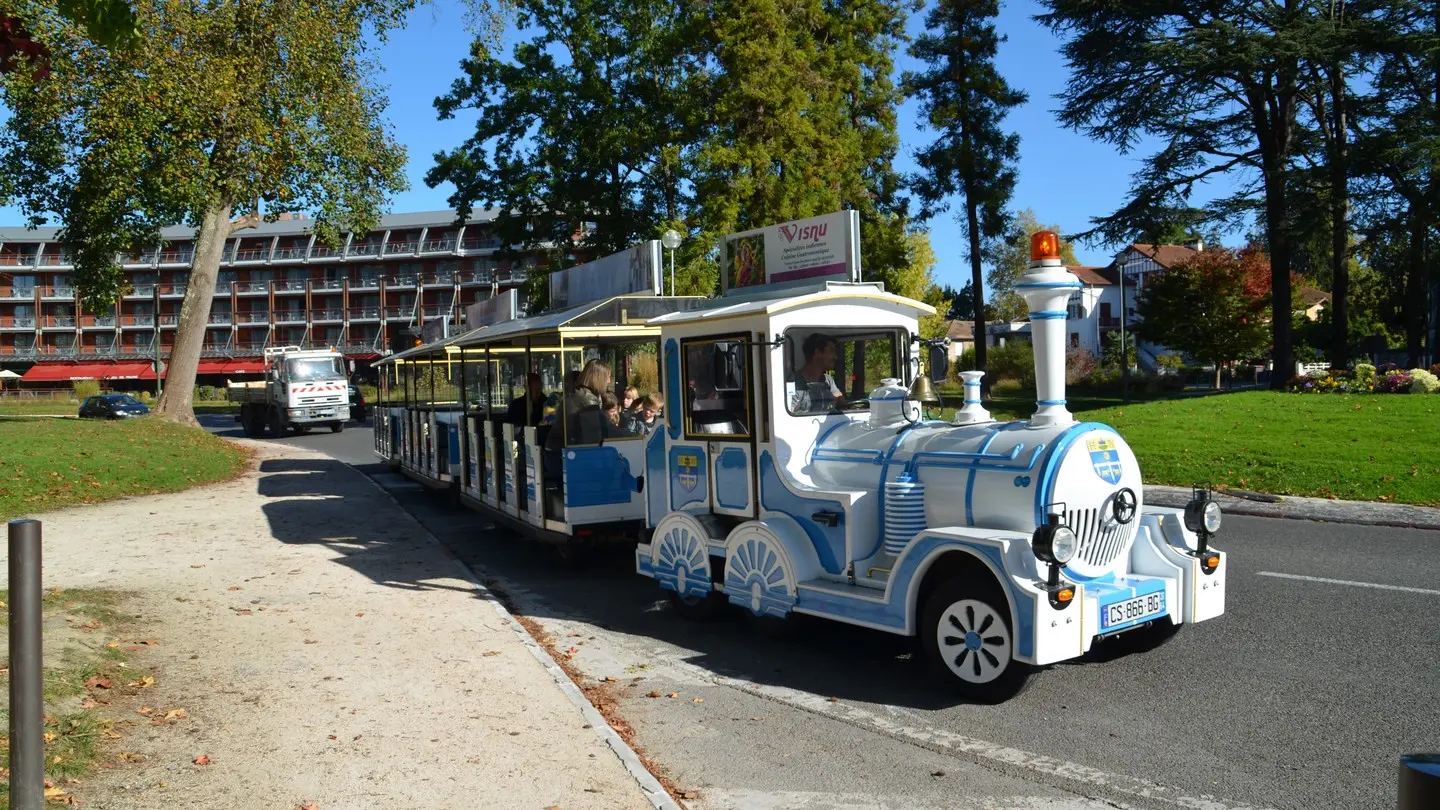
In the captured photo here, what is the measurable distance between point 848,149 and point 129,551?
21.7 meters

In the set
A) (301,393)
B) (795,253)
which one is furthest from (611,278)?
(301,393)

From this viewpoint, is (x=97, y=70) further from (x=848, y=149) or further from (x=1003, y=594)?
(x=1003, y=594)

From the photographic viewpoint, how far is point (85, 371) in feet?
299

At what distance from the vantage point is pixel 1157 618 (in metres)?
6.26

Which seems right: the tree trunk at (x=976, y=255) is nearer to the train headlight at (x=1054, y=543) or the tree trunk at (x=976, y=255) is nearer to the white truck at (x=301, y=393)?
the white truck at (x=301, y=393)

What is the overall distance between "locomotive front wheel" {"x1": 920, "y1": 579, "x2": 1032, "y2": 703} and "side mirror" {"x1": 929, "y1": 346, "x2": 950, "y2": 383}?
187 centimetres

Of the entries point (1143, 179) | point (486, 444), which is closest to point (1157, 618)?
point (486, 444)

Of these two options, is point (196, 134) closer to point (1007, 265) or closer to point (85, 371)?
point (1007, 265)

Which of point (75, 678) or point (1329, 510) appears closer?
point (75, 678)

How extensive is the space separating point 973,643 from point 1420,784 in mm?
3876

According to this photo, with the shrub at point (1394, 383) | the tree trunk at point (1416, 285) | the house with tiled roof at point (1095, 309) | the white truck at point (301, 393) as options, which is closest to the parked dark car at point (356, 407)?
the white truck at point (301, 393)

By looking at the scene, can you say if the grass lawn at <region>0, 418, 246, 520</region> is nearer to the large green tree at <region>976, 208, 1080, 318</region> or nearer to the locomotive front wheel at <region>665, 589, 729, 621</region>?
the locomotive front wheel at <region>665, 589, 729, 621</region>

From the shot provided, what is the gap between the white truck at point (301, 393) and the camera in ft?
118

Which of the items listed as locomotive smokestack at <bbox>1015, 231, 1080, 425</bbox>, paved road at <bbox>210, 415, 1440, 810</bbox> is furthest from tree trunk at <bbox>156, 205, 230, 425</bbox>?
locomotive smokestack at <bbox>1015, 231, 1080, 425</bbox>
